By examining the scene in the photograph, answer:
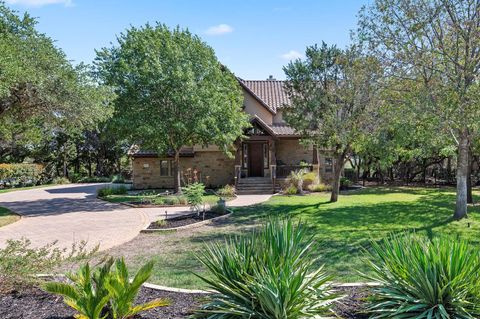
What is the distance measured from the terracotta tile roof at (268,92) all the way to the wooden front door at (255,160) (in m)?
2.81

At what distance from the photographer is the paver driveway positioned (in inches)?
434

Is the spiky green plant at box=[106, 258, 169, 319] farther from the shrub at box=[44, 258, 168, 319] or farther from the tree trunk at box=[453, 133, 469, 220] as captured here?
the tree trunk at box=[453, 133, 469, 220]

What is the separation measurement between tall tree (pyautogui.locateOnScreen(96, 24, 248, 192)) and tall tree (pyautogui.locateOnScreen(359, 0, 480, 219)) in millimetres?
9940

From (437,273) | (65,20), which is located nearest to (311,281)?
(437,273)

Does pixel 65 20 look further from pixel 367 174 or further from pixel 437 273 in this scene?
pixel 367 174

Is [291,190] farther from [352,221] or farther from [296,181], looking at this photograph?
[352,221]

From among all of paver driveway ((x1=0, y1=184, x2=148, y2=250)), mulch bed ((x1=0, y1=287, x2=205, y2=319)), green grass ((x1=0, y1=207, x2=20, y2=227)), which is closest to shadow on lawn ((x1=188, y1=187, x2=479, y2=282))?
paver driveway ((x1=0, y1=184, x2=148, y2=250))

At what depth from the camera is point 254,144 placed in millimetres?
27094

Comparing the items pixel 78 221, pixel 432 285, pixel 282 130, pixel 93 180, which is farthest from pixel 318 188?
pixel 93 180

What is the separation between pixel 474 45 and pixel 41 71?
13.3m

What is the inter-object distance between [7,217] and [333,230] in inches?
478

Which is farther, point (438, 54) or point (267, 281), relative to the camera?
point (438, 54)

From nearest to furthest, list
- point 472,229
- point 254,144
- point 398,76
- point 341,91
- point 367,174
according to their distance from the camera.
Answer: point 472,229 → point 398,76 → point 341,91 → point 254,144 → point 367,174

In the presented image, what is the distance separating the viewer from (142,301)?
16.7 ft
